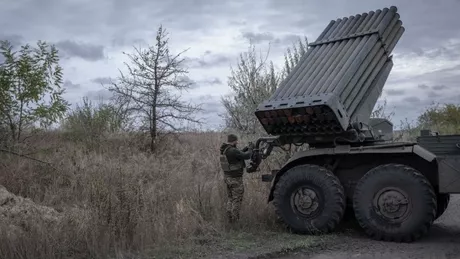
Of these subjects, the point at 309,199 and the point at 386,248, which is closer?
the point at 386,248

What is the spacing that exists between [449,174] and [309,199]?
2.12 meters

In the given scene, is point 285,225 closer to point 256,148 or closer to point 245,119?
point 256,148

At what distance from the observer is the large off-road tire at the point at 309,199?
7938mm

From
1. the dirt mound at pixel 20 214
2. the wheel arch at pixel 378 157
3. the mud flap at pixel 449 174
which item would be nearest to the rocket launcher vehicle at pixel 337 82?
the wheel arch at pixel 378 157

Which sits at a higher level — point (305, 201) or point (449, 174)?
point (449, 174)

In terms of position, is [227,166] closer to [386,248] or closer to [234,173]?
[234,173]

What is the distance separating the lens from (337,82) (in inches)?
317

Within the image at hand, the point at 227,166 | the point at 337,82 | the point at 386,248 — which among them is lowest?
the point at 386,248

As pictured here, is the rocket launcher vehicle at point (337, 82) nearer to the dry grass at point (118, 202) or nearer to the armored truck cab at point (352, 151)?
the armored truck cab at point (352, 151)

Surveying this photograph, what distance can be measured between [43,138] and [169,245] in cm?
846

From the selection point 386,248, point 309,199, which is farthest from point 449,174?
point 309,199

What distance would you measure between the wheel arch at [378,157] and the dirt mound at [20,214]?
3.69 meters

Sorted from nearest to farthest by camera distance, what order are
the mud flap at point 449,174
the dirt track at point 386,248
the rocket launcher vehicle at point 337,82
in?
the dirt track at point 386,248, the mud flap at point 449,174, the rocket launcher vehicle at point 337,82

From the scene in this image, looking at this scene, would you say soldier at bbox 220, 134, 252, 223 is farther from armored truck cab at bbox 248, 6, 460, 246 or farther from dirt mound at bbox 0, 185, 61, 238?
dirt mound at bbox 0, 185, 61, 238
